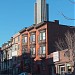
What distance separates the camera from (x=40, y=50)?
76.3 m

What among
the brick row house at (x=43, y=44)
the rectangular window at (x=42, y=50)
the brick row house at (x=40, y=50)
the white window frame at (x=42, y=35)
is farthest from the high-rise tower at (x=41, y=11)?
the rectangular window at (x=42, y=50)

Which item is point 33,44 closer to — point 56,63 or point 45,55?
point 45,55

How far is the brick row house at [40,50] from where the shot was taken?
220 feet

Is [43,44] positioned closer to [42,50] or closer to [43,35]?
[42,50]

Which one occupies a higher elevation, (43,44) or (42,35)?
(42,35)

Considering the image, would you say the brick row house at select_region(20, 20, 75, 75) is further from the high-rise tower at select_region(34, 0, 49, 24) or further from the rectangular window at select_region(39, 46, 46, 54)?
the high-rise tower at select_region(34, 0, 49, 24)

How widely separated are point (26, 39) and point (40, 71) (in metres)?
13.0

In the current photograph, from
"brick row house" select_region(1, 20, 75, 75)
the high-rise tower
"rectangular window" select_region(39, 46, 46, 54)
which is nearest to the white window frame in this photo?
"brick row house" select_region(1, 20, 75, 75)

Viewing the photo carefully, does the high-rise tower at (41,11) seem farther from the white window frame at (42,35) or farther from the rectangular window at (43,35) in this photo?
the rectangular window at (43,35)

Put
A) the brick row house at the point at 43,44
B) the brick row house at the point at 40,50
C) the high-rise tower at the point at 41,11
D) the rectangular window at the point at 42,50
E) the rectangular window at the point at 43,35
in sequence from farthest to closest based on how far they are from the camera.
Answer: the high-rise tower at the point at 41,11, the rectangular window at the point at 43,35, the rectangular window at the point at 42,50, the brick row house at the point at 43,44, the brick row house at the point at 40,50

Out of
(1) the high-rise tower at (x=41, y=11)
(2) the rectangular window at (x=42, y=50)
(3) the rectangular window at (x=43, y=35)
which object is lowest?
(2) the rectangular window at (x=42, y=50)

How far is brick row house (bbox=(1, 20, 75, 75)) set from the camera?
220 feet

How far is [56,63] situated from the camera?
6606cm

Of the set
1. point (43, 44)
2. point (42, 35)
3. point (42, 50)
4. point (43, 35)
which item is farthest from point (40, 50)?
point (43, 35)
